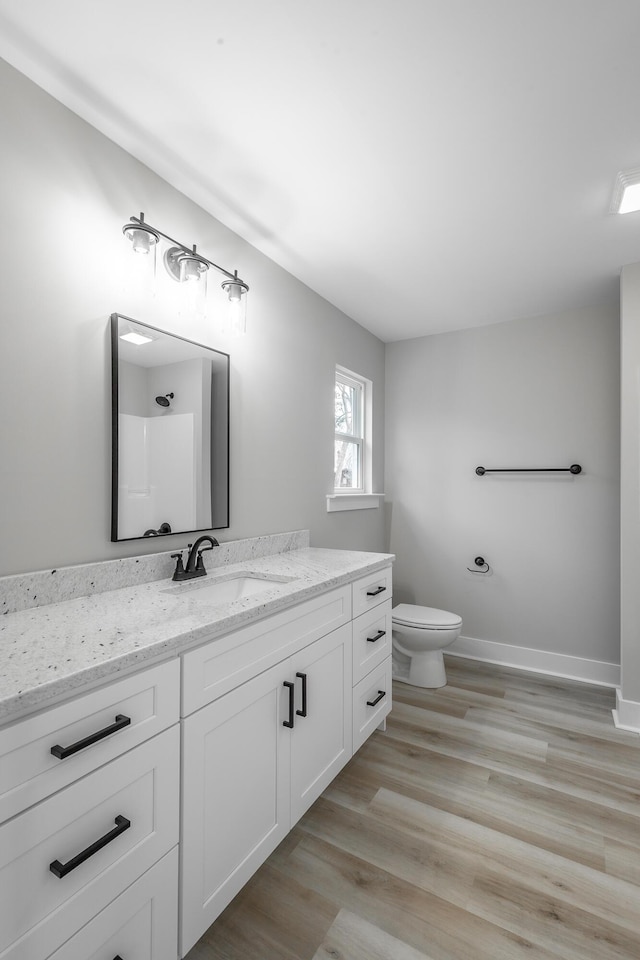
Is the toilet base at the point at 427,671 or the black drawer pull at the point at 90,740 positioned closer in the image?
the black drawer pull at the point at 90,740

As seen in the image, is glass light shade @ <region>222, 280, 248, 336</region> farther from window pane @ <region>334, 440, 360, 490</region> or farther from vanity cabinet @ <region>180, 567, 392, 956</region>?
window pane @ <region>334, 440, 360, 490</region>

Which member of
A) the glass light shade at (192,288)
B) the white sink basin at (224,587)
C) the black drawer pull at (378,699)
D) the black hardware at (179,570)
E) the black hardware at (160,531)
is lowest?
the black drawer pull at (378,699)

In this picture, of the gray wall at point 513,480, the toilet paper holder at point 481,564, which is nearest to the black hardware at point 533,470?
the gray wall at point 513,480

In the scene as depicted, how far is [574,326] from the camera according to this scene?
304 centimetres

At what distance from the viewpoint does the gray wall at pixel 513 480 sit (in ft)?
9.70

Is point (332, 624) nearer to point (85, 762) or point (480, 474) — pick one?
point (85, 762)

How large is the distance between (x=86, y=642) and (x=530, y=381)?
3.09 meters

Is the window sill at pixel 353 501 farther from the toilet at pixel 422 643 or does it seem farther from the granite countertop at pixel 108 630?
the granite countertop at pixel 108 630

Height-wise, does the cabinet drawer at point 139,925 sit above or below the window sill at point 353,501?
below

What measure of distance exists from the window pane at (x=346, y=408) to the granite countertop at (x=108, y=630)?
1634 mm

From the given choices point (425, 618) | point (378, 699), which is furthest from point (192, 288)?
point (425, 618)

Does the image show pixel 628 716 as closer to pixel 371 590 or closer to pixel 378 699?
pixel 378 699

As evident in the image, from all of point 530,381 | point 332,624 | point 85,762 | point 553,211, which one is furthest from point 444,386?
point 85,762

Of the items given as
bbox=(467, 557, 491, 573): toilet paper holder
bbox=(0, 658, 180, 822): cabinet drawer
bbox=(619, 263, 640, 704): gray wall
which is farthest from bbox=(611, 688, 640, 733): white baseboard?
bbox=(0, 658, 180, 822): cabinet drawer
